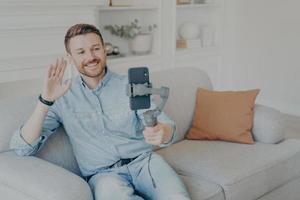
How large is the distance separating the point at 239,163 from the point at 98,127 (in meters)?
0.75

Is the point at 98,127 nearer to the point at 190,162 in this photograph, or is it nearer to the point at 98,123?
the point at 98,123

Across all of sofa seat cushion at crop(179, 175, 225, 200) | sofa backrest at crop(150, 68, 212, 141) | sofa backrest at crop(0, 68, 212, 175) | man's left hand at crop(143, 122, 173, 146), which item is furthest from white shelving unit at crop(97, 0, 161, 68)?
man's left hand at crop(143, 122, 173, 146)

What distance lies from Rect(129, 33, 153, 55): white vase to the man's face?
253cm

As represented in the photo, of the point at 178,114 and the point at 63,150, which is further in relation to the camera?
the point at 178,114

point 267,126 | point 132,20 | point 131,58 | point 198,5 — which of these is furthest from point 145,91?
point 198,5

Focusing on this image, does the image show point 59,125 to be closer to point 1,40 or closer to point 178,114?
point 178,114

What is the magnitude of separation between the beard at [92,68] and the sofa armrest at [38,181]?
16.7 inches

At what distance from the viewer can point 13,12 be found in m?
3.53

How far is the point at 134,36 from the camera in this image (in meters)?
4.62

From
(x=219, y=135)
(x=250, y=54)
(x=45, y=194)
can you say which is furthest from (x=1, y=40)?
(x=250, y=54)

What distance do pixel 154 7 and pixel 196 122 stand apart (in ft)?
7.20

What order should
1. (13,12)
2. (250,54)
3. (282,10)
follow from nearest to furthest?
(13,12)
(282,10)
(250,54)

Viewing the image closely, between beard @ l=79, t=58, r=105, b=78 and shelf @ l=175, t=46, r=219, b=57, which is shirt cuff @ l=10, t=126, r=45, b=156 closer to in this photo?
beard @ l=79, t=58, r=105, b=78

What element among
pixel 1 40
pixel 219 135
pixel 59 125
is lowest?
pixel 219 135
